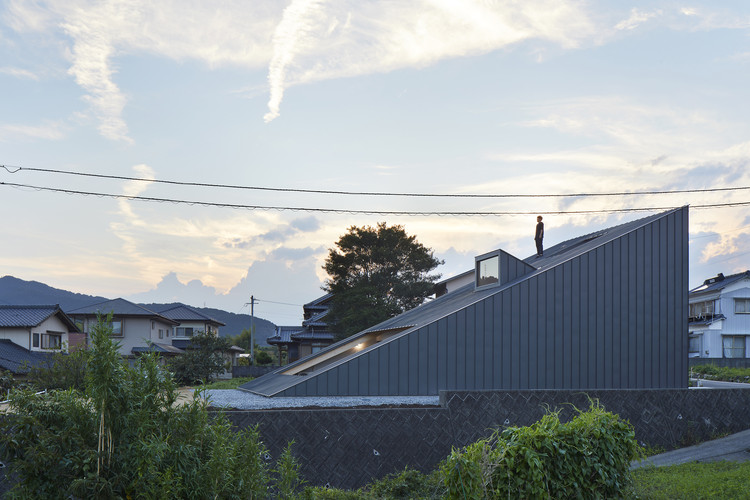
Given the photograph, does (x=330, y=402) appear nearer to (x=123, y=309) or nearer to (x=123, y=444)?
(x=123, y=444)

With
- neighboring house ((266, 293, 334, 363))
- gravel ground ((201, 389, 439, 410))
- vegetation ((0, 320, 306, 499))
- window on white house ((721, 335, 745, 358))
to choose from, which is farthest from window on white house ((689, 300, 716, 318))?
vegetation ((0, 320, 306, 499))

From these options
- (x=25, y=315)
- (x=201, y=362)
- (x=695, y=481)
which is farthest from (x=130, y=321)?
(x=695, y=481)

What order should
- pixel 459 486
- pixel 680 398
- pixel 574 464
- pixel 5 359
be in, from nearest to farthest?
pixel 459 486 → pixel 574 464 → pixel 680 398 → pixel 5 359

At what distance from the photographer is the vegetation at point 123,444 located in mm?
6039

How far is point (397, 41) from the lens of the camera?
18.0 m

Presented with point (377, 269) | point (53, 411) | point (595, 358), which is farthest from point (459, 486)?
point (377, 269)

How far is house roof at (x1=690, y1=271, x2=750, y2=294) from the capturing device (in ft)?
149

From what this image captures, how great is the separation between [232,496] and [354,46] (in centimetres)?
1449

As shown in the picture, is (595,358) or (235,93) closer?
(595,358)

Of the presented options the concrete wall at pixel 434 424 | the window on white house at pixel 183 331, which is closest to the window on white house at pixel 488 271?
the concrete wall at pixel 434 424

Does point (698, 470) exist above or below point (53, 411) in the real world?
below

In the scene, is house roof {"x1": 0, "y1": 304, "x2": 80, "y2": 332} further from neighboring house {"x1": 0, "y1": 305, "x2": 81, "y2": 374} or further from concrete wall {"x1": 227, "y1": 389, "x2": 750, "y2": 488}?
concrete wall {"x1": 227, "y1": 389, "x2": 750, "y2": 488}

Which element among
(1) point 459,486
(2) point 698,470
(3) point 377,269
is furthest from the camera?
(3) point 377,269

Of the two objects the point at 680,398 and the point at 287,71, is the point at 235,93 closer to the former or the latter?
the point at 287,71
